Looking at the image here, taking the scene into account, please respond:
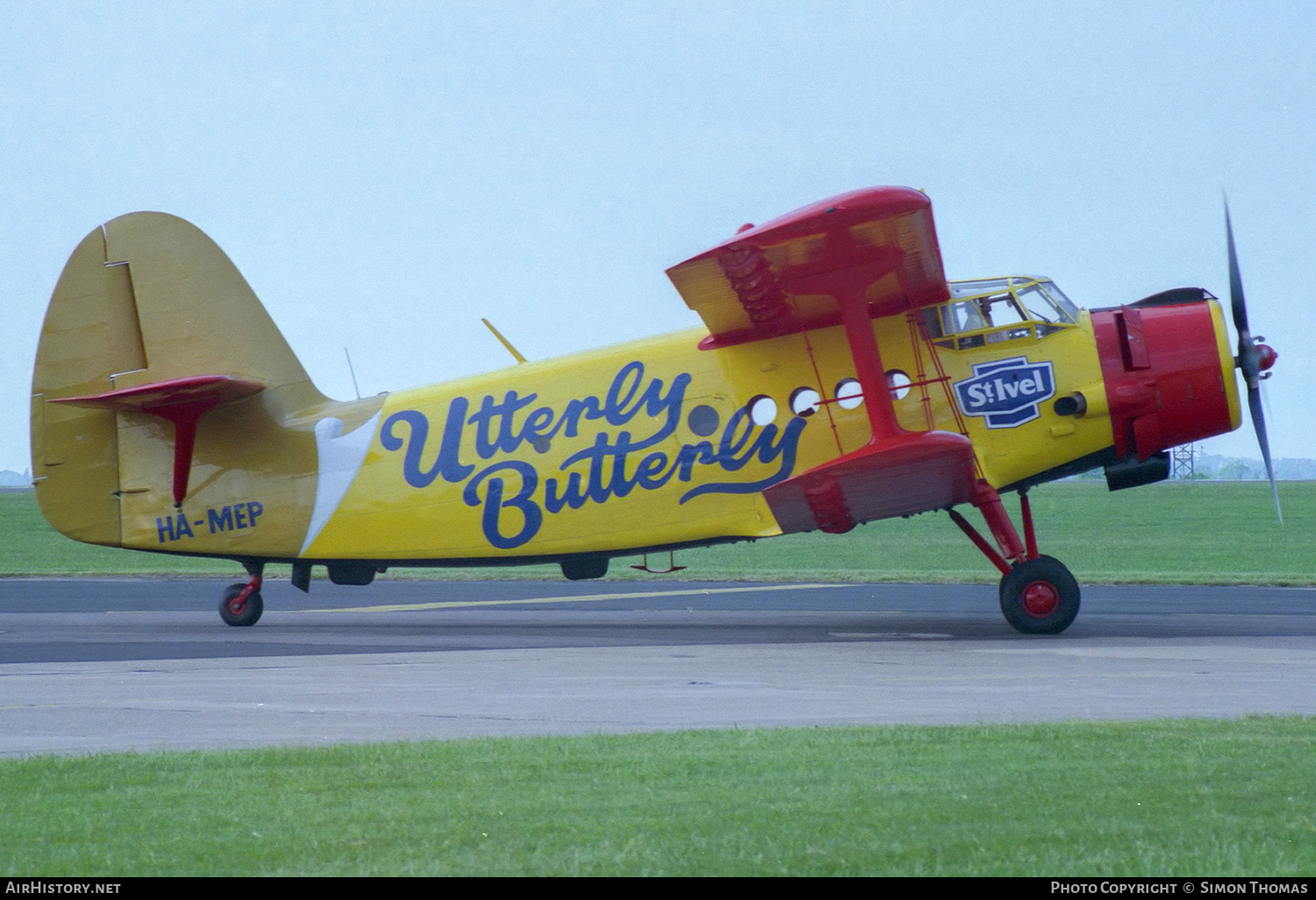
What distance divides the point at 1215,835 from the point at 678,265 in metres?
9.03

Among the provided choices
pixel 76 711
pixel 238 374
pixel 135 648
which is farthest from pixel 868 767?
pixel 238 374

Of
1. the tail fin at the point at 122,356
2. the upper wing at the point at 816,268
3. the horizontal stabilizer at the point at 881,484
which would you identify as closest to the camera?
the upper wing at the point at 816,268

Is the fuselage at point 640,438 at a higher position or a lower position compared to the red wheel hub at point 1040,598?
higher

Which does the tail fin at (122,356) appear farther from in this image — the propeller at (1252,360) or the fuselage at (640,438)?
the propeller at (1252,360)

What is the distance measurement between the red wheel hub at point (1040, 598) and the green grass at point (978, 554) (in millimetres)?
10055

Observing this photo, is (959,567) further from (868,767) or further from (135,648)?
(868,767)

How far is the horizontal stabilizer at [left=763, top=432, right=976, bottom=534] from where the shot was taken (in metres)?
12.5

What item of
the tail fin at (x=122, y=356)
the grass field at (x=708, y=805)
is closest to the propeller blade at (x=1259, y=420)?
the grass field at (x=708, y=805)

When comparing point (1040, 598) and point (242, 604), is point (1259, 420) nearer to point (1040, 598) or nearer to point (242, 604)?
point (1040, 598)

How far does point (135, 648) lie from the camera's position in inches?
536

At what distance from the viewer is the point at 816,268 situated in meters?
12.9

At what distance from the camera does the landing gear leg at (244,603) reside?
16641 millimetres

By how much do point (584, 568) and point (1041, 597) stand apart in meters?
5.37

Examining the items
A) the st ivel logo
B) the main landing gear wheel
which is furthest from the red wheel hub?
the st ivel logo
